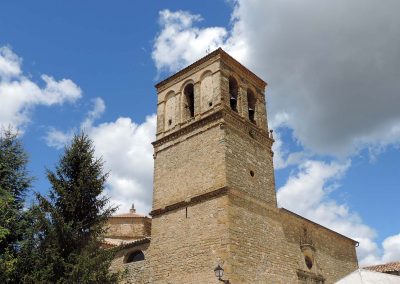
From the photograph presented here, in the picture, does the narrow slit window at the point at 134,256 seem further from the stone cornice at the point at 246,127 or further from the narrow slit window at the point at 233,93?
the narrow slit window at the point at 233,93

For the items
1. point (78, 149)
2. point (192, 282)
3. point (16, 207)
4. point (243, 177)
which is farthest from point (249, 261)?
point (16, 207)

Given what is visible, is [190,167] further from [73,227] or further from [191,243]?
[73,227]

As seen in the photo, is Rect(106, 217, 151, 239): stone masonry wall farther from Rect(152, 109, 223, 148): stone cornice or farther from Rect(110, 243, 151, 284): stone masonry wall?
Rect(152, 109, 223, 148): stone cornice

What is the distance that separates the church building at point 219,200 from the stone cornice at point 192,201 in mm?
37

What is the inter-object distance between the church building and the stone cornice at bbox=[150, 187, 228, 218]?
0.12 ft

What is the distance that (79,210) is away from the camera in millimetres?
13586

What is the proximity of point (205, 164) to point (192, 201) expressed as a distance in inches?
58.5

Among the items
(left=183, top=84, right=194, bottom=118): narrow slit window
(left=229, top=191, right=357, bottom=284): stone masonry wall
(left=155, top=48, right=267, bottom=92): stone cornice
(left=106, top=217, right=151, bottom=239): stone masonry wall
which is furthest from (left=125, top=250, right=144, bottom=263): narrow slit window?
(left=106, top=217, right=151, bottom=239): stone masonry wall

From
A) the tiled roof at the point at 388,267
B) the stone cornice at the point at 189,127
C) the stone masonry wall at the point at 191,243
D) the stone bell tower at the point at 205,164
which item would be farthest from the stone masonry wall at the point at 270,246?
the tiled roof at the point at 388,267

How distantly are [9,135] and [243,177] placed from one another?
28.5 feet

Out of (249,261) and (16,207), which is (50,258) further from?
(249,261)

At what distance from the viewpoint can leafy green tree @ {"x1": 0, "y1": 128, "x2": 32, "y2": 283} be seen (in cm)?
1220

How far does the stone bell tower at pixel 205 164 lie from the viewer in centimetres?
1442

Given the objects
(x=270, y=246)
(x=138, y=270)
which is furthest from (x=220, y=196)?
(x=138, y=270)
